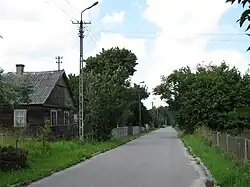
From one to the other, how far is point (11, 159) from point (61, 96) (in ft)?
103

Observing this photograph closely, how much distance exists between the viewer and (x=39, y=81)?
4569cm

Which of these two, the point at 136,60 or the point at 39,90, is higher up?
the point at 136,60

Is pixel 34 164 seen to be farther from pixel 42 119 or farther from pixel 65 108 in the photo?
pixel 65 108

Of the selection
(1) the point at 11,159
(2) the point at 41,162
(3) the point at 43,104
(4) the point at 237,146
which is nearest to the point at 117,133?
(3) the point at 43,104

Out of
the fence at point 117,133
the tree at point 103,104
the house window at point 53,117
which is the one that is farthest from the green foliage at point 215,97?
the house window at point 53,117

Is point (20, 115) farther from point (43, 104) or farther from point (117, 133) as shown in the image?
point (117, 133)

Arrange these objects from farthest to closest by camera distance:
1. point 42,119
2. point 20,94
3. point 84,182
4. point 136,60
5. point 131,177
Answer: point 136,60 → point 42,119 → point 20,94 → point 131,177 → point 84,182

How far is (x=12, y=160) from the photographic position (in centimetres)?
1559

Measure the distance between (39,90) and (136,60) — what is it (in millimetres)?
35405

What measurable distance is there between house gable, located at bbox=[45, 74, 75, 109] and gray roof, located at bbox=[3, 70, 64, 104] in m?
0.43

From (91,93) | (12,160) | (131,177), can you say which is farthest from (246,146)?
(91,93)

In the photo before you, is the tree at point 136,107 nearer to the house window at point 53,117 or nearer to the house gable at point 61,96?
the house gable at point 61,96

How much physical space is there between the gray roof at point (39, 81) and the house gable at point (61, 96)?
43 centimetres

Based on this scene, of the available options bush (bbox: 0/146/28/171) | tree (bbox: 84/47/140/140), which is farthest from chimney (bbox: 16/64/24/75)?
bush (bbox: 0/146/28/171)
